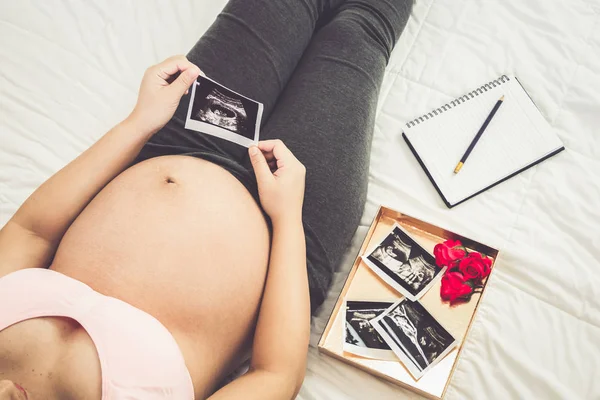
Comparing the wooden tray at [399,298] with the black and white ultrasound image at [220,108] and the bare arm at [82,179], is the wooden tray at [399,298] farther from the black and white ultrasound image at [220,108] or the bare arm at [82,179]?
the bare arm at [82,179]

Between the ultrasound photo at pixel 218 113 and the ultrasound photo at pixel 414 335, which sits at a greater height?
the ultrasound photo at pixel 218 113

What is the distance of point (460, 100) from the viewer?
1.26m

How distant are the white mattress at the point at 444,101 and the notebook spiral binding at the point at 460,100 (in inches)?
1.1

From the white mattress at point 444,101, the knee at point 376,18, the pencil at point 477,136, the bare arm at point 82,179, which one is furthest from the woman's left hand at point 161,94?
the pencil at point 477,136

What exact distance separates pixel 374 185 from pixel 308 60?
344 millimetres

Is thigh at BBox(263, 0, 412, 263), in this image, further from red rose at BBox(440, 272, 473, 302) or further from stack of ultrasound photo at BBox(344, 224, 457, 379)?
red rose at BBox(440, 272, 473, 302)

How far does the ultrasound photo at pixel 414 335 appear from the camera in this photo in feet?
3.22

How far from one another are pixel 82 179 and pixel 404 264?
0.68 m

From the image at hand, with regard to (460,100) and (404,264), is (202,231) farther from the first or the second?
(460,100)

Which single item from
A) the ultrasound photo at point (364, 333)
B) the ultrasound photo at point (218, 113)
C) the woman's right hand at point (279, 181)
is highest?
the ultrasound photo at point (218, 113)

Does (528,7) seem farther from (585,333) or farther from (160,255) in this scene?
(160,255)

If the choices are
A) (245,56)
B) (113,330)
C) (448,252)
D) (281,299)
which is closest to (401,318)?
(448,252)

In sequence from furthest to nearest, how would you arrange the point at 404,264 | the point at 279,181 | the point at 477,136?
1. the point at 477,136
2. the point at 404,264
3. the point at 279,181

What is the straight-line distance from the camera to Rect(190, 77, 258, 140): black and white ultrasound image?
1.05m
